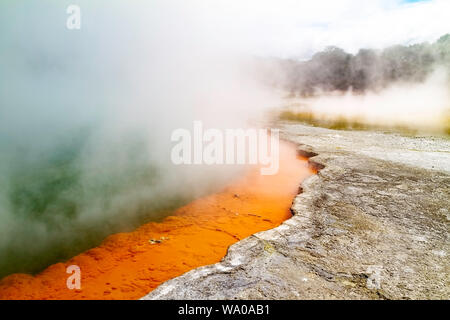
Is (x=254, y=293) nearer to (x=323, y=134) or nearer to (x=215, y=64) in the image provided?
(x=323, y=134)

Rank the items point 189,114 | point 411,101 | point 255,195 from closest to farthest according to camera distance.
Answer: point 255,195 < point 189,114 < point 411,101

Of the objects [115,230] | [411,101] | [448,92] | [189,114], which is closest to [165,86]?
[189,114]

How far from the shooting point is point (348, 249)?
10.7 ft

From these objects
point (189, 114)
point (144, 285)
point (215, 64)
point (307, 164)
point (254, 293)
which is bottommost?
point (144, 285)

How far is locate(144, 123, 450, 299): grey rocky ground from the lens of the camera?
2637mm

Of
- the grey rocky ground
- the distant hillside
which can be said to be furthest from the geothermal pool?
the distant hillside

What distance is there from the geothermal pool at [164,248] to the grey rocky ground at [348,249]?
652 millimetres

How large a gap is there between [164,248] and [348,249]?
2419 mm

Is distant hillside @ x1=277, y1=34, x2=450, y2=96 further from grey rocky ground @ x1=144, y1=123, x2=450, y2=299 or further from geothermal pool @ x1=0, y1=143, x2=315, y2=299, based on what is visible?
geothermal pool @ x1=0, y1=143, x2=315, y2=299

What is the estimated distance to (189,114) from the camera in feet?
56.6

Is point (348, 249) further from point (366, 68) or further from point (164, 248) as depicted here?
point (366, 68)

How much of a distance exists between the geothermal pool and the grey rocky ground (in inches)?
25.7
